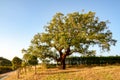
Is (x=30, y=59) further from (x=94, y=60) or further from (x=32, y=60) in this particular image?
(x=94, y=60)

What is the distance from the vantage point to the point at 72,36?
55.4 meters

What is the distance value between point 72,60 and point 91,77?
3999 centimetres

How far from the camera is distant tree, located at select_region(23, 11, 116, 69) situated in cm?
5481

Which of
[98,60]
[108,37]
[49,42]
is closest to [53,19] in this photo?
[49,42]

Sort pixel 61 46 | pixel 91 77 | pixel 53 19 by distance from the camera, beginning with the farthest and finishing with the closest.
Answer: pixel 53 19 → pixel 61 46 → pixel 91 77

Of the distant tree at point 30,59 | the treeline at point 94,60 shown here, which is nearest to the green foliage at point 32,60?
the distant tree at point 30,59

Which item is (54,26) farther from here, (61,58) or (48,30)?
(61,58)

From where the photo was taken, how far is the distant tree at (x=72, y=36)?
2158 inches

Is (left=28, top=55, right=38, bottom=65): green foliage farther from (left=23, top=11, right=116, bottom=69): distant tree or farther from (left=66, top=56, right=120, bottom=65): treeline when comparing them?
(left=66, top=56, right=120, bottom=65): treeline

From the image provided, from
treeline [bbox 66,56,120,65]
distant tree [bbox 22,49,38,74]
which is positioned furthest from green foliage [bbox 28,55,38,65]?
treeline [bbox 66,56,120,65]

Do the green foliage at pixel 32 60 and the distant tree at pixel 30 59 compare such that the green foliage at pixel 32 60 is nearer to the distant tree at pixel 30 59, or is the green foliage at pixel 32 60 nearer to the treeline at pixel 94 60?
the distant tree at pixel 30 59

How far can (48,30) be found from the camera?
58.8 m

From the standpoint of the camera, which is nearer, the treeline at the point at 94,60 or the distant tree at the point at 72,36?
the distant tree at the point at 72,36

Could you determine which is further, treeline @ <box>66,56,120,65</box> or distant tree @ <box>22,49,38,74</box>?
treeline @ <box>66,56,120,65</box>
